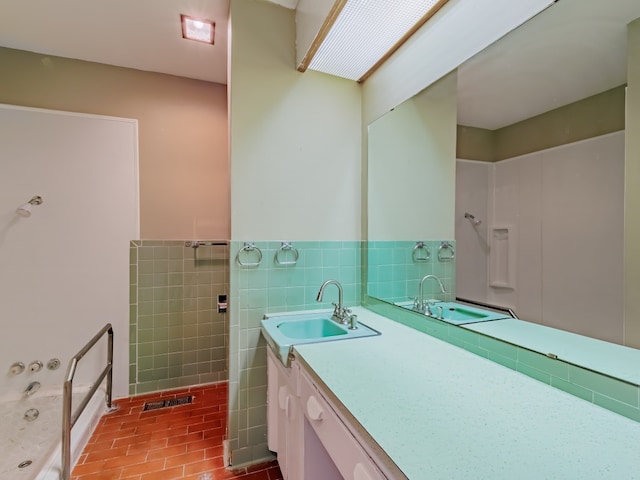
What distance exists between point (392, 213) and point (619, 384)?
4.13 feet

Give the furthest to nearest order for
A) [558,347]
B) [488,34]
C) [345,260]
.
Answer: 1. [345,260]
2. [488,34]
3. [558,347]

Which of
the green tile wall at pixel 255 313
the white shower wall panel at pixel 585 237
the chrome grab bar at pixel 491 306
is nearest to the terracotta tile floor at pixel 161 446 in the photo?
the green tile wall at pixel 255 313

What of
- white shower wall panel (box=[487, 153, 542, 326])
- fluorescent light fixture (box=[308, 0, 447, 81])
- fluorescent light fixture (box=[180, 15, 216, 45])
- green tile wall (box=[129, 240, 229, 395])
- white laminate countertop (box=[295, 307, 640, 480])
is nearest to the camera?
white laminate countertop (box=[295, 307, 640, 480])

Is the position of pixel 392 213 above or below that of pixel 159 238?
above

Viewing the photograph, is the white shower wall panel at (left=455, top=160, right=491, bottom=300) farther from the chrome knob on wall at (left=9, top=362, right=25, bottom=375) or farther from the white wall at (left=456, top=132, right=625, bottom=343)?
the chrome knob on wall at (left=9, top=362, right=25, bottom=375)

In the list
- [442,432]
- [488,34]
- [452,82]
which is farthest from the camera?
[452,82]

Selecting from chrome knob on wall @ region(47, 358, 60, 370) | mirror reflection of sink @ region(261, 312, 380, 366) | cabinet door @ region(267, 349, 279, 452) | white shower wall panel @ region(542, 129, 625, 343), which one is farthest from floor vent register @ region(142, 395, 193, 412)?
white shower wall panel @ region(542, 129, 625, 343)

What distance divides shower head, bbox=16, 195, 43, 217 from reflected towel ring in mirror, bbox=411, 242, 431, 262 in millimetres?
2696

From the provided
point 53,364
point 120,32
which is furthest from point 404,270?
point 53,364

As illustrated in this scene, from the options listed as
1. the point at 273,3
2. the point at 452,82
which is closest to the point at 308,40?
the point at 273,3

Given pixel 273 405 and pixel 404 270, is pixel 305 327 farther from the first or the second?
pixel 404 270

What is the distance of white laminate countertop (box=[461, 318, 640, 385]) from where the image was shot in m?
0.81

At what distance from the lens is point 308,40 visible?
64.7 inches

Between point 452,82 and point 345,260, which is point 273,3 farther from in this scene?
point 345,260
